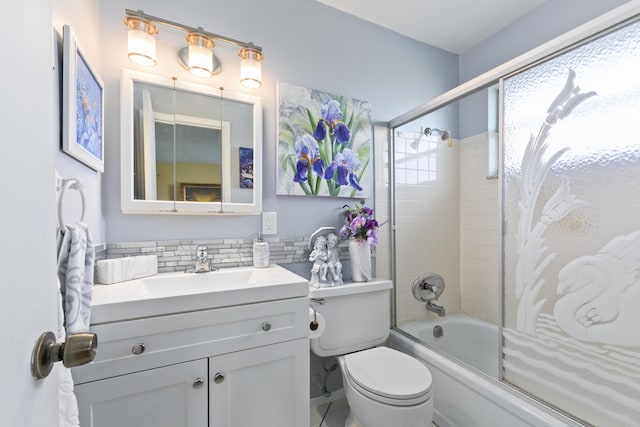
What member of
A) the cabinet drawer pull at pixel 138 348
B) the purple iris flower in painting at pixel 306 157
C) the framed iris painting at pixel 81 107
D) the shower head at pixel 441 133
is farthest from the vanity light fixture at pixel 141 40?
the shower head at pixel 441 133

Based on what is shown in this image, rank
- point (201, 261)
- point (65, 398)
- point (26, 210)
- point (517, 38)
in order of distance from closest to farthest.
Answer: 1. point (26, 210)
2. point (65, 398)
3. point (201, 261)
4. point (517, 38)

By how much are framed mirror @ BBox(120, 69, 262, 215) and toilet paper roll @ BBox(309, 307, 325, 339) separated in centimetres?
62

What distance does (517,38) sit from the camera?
6.08ft

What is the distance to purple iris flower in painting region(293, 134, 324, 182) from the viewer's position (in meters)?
1.60

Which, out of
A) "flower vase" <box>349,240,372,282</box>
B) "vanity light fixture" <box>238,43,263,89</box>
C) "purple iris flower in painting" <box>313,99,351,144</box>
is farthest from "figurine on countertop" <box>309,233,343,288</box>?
"vanity light fixture" <box>238,43,263,89</box>

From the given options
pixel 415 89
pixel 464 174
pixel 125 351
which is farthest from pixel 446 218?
pixel 125 351

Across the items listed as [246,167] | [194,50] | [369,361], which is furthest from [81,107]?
[369,361]

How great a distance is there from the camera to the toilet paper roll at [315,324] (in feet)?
4.18

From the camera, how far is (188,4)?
1372mm

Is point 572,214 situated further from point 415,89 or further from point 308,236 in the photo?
point 415,89

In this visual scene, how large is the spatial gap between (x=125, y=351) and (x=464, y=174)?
7.57 ft

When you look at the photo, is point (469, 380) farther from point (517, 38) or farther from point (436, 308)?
point (517, 38)

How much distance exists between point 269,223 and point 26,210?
3.90 feet

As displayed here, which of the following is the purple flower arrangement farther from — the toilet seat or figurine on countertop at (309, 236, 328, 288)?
Answer: the toilet seat
